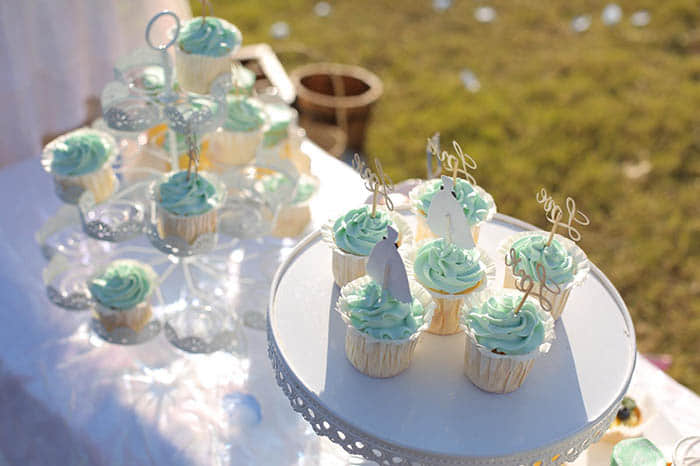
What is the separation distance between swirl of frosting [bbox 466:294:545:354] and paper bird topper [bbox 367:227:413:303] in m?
0.16

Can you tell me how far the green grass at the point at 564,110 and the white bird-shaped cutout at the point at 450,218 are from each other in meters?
2.19

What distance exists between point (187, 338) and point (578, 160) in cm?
308

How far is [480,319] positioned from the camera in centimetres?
138

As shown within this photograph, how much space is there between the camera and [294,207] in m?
2.28

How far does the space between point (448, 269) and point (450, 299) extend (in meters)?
0.06

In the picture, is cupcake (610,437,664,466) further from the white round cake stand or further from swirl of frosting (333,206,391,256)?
swirl of frosting (333,206,391,256)

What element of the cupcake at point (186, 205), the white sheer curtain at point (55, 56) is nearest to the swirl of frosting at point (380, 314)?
the cupcake at point (186, 205)

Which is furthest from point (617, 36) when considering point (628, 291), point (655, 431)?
point (655, 431)

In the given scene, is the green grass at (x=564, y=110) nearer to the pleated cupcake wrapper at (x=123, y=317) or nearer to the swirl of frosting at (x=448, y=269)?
the swirl of frosting at (x=448, y=269)

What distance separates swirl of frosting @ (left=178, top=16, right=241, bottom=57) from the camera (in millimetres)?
1872

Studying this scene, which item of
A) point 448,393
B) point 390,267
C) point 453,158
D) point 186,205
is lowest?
point 448,393

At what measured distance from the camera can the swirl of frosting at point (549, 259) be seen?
4.81 ft

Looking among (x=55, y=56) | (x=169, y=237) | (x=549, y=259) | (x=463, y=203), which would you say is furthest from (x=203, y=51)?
(x=55, y=56)

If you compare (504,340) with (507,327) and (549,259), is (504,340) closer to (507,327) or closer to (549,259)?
(507,327)
